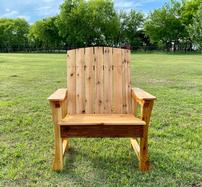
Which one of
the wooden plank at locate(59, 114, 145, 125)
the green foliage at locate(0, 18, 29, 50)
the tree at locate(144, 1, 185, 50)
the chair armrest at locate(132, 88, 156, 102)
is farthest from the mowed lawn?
the green foliage at locate(0, 18, 29, 50)

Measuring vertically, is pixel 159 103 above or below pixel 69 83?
below

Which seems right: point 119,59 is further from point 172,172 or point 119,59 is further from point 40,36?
point 40,36

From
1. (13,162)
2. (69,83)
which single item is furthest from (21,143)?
(69,83)

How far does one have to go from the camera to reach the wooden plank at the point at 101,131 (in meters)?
3.22

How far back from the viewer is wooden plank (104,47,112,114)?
4035 millimetres

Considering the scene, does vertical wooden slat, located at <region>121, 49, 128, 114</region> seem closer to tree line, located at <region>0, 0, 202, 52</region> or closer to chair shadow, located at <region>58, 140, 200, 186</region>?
chair shadow, located at <region>58, 140, 200, 186</region>

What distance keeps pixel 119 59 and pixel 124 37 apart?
196ft

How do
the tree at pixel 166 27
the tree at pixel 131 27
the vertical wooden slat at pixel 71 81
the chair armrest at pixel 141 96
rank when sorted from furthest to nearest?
the tree at pixel 131 27
the tree at pixel 166 27
the vertical wooden slat at pixel 71 81
the chair armrest at pixel 141 96

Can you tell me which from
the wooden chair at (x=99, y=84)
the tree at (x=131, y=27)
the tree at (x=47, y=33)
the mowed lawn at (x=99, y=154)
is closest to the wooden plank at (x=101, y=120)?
the wooden chair at (x=99, y=84)

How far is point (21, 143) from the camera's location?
4.19m

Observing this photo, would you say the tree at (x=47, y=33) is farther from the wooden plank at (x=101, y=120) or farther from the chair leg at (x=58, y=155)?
the chair leg at (x=58, y=155)

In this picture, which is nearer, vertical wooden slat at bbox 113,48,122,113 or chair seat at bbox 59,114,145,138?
chair seat at bbox 59,114,145,138

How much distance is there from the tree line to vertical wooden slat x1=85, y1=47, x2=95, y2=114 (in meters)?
51.5

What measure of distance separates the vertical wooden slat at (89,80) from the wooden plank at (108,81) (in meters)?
0.15
